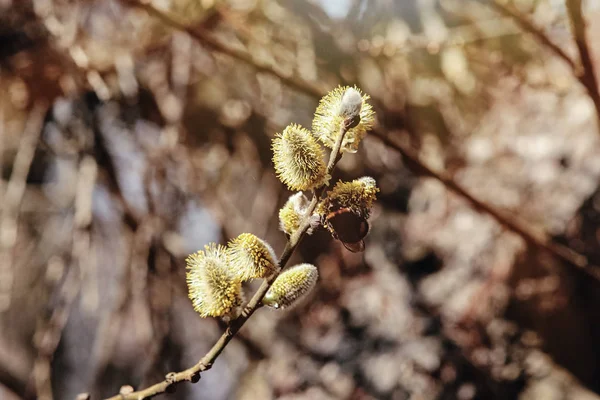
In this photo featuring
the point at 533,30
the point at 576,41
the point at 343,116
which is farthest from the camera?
the point at 533,30

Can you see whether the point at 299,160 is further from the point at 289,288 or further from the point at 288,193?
the point at 288,193

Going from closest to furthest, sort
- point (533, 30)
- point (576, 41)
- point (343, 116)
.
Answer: point (343, 116) < point (576, 41) < point (533, 30)

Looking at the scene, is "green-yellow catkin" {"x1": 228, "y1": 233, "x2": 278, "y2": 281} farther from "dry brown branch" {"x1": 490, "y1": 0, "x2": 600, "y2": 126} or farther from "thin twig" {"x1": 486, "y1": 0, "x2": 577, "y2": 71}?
"thin twig" {"x1": 486, "y1": 0, "x2": 577, "y2": 71}

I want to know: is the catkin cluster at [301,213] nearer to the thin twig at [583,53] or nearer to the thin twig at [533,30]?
the thin twig at [583,53]

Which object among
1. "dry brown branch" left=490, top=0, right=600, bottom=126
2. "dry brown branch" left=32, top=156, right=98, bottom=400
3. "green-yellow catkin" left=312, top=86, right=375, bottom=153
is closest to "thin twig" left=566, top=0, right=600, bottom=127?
"dry brown branch" left=490, top=0, right=600, bottom=126

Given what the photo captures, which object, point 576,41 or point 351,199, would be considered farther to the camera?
point 576,41

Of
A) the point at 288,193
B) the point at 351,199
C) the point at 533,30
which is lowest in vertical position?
the point at 351,199

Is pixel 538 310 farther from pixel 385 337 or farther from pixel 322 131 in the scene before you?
pixel 322 131

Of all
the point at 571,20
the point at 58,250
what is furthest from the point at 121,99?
the point at 571,20

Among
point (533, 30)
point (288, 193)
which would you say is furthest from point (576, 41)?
point (288, 193)
